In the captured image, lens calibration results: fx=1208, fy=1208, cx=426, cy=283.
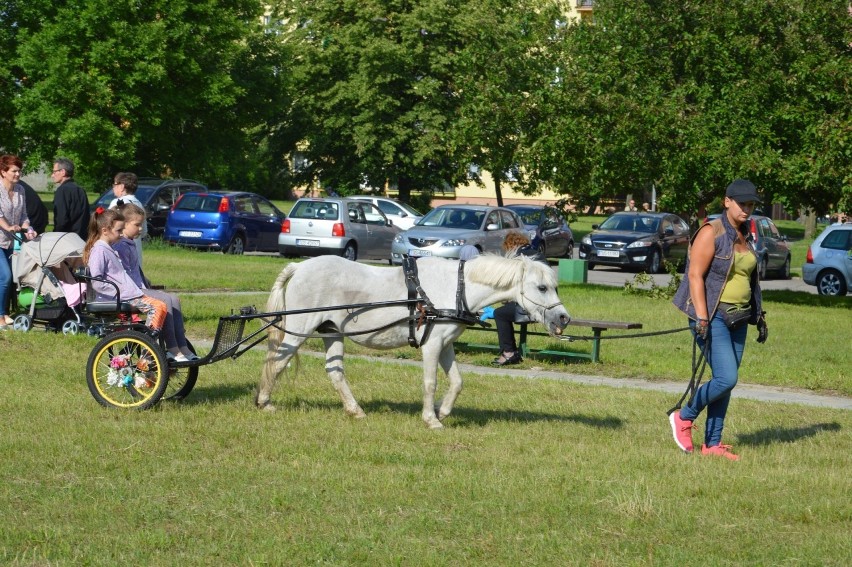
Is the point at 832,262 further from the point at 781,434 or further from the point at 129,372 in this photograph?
the point at 129,372

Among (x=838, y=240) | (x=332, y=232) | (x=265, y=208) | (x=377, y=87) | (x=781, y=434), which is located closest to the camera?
(x=781, y=434)

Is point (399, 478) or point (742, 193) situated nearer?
point (399, 478)

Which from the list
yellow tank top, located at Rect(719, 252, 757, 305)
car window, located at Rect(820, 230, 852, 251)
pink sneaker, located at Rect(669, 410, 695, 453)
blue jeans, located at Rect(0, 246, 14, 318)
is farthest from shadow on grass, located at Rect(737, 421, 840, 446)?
car window, located at Rect(820, 230, 852, 251)

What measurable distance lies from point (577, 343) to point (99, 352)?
24.7ft

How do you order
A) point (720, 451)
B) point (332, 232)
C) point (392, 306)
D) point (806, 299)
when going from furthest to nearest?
1. point (332, 232)
2. point (806, 299)
3. point (392, 306)
4. point (720, 451)

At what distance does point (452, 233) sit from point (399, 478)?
21.5 metres

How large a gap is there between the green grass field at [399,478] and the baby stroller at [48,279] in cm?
100

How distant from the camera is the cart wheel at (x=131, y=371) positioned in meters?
9.50

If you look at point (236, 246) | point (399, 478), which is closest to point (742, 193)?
point (399, 478)

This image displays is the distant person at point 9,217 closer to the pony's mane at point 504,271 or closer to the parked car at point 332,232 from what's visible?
the pony's mane at point 504,271

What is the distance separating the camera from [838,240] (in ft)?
92.7

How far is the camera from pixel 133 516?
6.54 m

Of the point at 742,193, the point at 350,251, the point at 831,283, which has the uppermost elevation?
the point at 742,193

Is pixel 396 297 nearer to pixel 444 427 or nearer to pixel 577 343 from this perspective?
pixel 444 427
